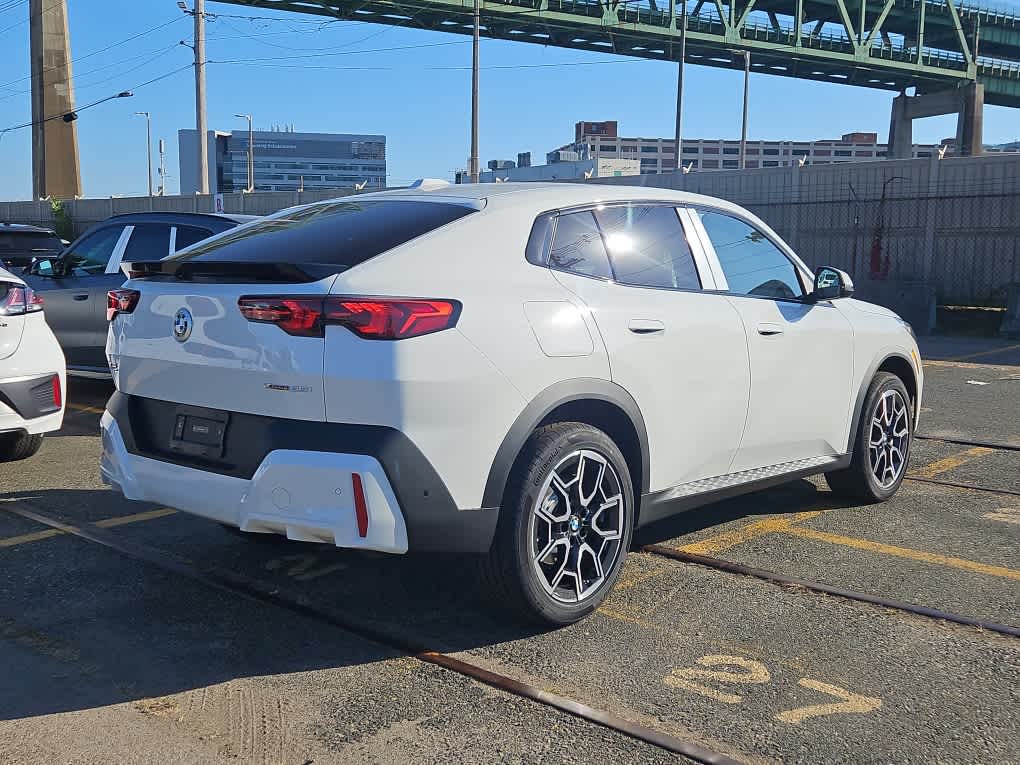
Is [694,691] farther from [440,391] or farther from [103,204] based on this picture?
[103,204]

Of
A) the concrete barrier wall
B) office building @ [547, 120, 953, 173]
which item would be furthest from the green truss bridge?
office building @ [547, 120, 953, 173]

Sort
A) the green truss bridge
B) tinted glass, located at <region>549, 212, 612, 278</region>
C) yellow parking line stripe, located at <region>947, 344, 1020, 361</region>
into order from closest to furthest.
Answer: tinted glass, located at <region>549, 212, 612, 278</region>, yellow parking line stripe, located at <region>947, 344, 1020, 361</region>, the green truss bridge

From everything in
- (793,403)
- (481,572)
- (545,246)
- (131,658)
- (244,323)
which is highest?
(545,246)

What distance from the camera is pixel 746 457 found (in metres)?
4.87

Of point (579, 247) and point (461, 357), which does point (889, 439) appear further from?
point (461, 357)

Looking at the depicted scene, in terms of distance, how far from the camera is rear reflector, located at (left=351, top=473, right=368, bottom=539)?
3.44 metres

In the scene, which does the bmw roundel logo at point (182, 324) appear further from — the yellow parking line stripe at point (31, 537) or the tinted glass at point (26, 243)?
the tinted glass at point (26, 243)

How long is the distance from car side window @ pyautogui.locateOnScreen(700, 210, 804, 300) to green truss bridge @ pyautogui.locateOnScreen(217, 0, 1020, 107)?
152ft

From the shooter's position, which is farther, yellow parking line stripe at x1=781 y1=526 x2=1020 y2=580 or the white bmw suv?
yellow parking line stripe at x1=781 y1=526 x2=1020 y2=580

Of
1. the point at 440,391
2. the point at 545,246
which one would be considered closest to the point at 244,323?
the point at 440,391

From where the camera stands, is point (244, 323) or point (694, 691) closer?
point (694, 691)

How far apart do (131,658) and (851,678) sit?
2.42m

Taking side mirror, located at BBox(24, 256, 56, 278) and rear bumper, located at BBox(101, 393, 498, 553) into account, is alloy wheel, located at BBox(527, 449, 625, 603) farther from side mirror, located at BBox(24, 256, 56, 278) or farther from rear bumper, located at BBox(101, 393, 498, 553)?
side mirror, located at BBox(24, 256, 56, 278)

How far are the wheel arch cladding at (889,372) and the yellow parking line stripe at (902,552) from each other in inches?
22.0
